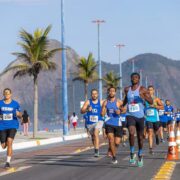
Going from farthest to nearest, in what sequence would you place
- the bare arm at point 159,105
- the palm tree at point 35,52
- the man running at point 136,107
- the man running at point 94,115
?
the palm tree at point 35,52
the bare arm at point 159,105
the man running at point 94,115
the man running at point 136,107

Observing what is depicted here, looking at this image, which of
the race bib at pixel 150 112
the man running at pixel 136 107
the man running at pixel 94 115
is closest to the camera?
the man running at pixel 136 107

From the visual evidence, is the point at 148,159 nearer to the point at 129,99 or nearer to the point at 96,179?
the point at 129,99

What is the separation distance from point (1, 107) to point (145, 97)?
11.4 ft

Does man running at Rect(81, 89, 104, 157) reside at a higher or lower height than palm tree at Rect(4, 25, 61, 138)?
lower

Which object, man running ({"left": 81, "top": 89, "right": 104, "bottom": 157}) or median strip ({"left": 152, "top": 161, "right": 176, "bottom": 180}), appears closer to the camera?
median strip ({"left": 152, "top": 161, "right": 176, "bottom": 180})

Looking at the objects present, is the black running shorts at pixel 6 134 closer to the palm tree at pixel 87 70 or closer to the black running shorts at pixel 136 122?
the black running shorts at pixel 136 122

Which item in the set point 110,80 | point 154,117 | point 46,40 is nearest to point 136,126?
point 154,117

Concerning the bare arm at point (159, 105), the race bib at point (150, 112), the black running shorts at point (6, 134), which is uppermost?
the bare arm at point (159, 105)

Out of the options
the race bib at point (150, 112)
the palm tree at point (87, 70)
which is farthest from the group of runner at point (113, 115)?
the palm tree at point (87, 70)

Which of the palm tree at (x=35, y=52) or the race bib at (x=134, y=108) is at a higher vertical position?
the palm tree at (x=35, y=52)

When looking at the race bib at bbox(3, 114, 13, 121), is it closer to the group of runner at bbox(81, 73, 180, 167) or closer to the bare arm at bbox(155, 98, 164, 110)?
the group of runner at bbox(81, 73, 180, 167)

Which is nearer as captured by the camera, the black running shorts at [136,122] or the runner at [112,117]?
the black running shorts at [136,122]

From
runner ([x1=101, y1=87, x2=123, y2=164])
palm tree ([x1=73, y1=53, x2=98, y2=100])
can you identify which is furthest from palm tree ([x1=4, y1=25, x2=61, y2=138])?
runner ([x1=101, y1=87, x2=123, y2=164])

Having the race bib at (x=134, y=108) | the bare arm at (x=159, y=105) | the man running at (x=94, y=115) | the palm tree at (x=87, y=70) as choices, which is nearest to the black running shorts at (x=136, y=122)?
the race bib at (x=134, y=108)
